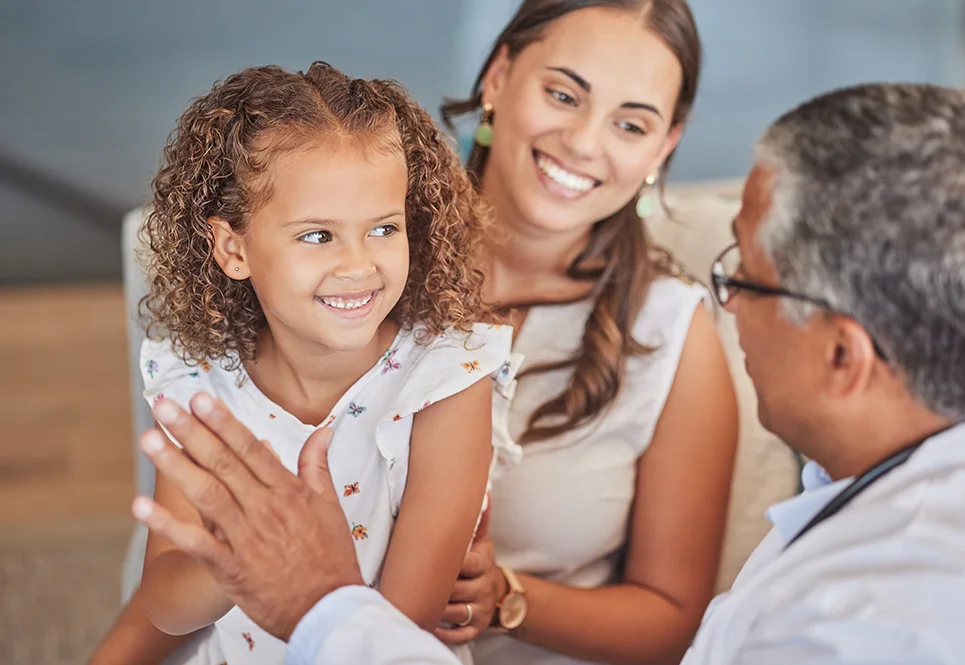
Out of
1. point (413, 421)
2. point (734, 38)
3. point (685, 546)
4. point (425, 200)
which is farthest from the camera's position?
point (734, 38)

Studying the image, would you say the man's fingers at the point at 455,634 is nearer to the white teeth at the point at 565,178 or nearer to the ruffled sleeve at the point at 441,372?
the ruffled sleeve at the point at 441,372

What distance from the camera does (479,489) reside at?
49.4 inches

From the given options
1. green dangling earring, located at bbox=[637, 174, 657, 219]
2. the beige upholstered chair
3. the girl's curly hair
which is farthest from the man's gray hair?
the beige upholstered chair

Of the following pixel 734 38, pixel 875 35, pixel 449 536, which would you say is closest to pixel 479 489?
pixel 449 536

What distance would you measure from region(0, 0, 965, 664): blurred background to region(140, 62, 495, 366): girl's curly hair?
2196mm

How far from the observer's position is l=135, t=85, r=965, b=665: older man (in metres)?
0.91

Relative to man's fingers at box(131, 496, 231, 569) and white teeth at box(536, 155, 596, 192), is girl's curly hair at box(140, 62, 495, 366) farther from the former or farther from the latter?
white teeth at box(536, 155, 596, 192)

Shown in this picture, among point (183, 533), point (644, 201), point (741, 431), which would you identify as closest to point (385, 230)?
point (183, 533)

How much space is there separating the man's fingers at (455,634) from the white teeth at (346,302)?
18.7 inches

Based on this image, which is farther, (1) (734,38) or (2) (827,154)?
(1) (734,38)

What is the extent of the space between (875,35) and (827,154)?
336 centimetres

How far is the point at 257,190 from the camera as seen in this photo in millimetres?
993

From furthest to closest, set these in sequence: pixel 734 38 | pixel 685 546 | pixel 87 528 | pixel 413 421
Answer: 1. pixel 734 38
2. pixel 87 528
3. pixel 685 546
4. pixel 413 421

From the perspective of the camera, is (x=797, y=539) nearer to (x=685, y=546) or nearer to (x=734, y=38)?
(x=685, y=546)
